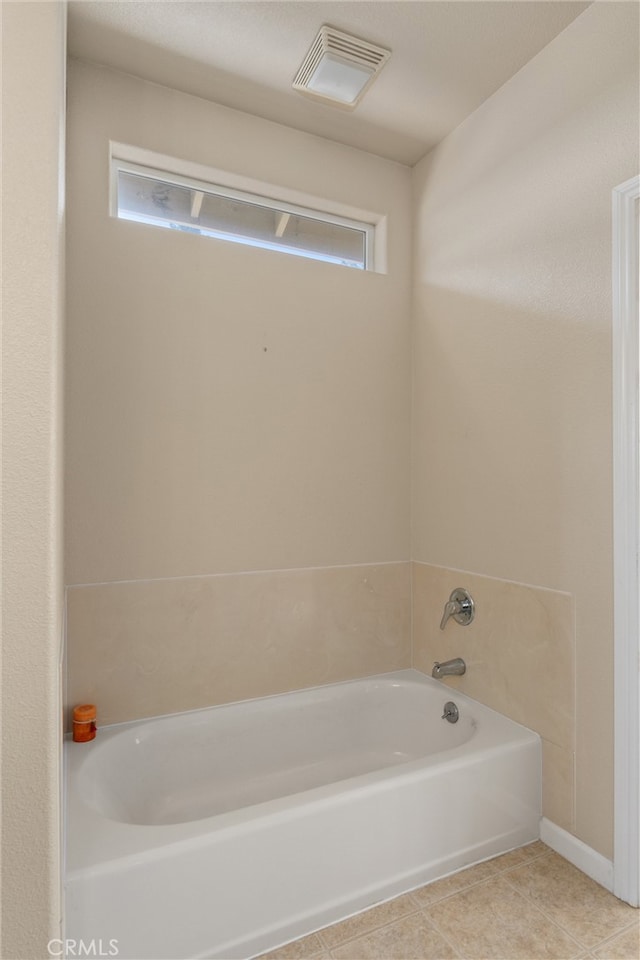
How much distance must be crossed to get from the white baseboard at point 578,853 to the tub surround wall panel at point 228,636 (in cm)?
89

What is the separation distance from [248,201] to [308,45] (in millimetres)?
607

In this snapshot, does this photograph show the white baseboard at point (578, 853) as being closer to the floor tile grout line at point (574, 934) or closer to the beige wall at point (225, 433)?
the floor tile grout line at point (574, 934)

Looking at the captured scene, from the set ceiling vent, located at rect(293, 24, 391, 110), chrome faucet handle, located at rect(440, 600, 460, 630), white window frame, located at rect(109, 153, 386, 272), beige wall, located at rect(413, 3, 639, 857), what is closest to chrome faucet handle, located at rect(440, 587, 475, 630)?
chrome faucet handle, located at rect(440, 600, 460, 630)

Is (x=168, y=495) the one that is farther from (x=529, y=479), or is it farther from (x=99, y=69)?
(x=99, y=69)

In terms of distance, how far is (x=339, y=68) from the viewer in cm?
190

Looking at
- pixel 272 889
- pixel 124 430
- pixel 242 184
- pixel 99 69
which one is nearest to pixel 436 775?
pixel 272 889

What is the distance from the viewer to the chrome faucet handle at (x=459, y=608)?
7.18ft

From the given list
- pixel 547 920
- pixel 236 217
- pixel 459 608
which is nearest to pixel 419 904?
pixel 547 920

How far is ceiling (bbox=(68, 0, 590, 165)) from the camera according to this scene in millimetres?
1737

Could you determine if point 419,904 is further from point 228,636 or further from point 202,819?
point 228,636

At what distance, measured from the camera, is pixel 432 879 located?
1641mm

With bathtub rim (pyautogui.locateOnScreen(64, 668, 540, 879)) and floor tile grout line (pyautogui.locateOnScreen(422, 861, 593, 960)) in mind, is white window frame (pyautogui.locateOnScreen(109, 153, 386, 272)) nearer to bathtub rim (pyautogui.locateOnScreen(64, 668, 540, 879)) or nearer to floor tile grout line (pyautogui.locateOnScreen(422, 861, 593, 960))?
bathtub rim (pyautogui.locateOnScreen(64, 668, 540, 879))

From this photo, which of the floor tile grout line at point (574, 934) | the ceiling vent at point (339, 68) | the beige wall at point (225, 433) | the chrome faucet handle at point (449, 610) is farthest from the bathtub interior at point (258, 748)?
the ceiling vent at point (339, 68)

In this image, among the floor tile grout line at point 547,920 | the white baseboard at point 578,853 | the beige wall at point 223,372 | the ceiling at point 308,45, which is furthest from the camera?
the beige wall at point 223,372
